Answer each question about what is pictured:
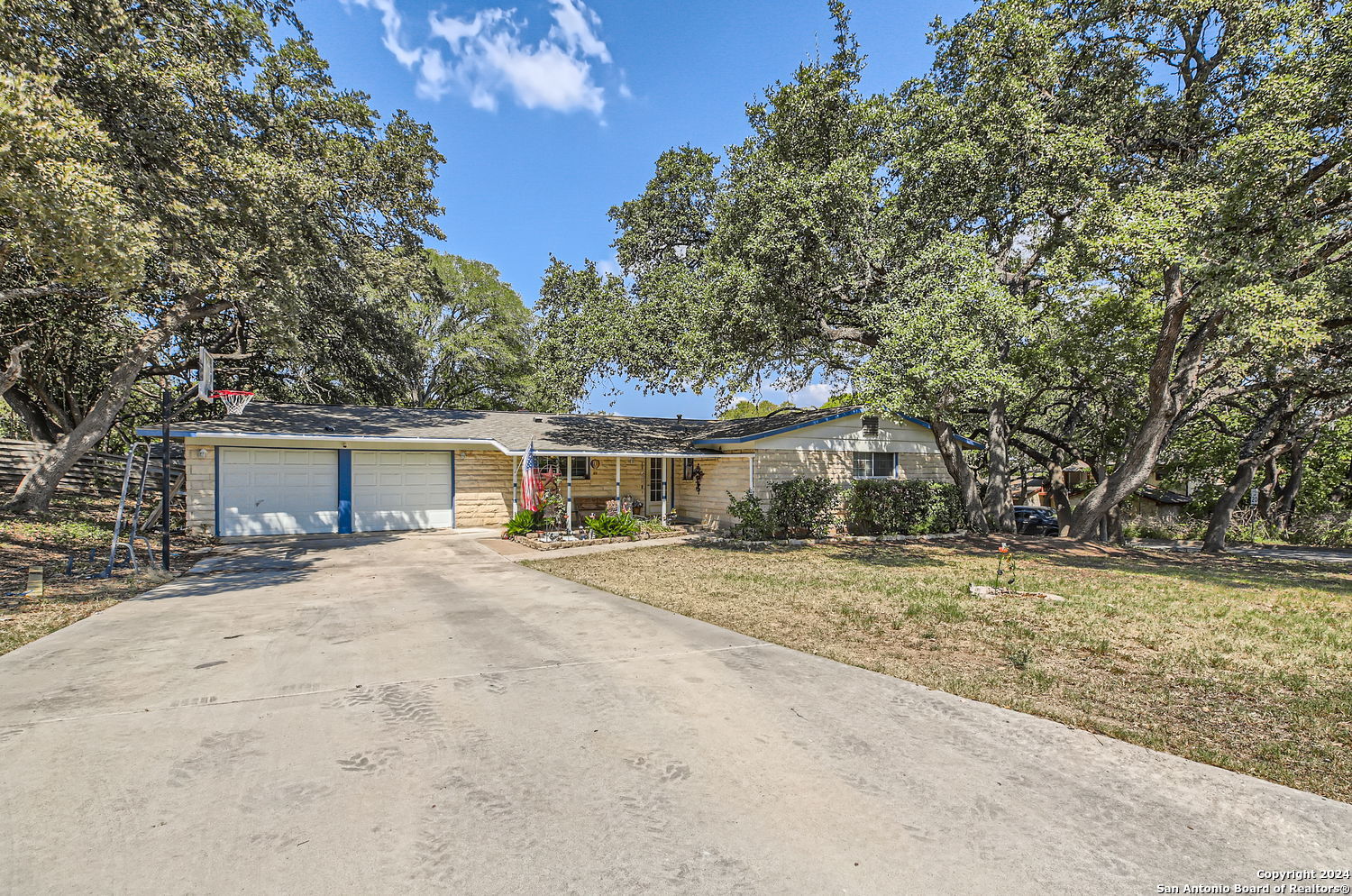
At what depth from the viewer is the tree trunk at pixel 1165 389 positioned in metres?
12.4

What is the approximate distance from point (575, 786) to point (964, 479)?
52.9ft

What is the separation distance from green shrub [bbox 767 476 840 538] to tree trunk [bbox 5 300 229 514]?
569 inches

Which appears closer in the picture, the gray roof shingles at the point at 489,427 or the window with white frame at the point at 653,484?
the gray roof shingles at the point at 489,427

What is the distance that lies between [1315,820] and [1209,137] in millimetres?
14433

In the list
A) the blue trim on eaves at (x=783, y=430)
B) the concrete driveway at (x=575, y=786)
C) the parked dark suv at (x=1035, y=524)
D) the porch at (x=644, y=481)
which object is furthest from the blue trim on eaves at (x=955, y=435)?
the concrete driveway at (x=575, y=786)

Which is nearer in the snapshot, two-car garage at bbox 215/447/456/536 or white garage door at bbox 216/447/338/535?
white garage door at bbox 216/447/338/535

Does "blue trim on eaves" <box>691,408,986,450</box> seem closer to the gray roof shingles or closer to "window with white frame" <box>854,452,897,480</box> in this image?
the gray roof shingles

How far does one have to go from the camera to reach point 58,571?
9547 mm

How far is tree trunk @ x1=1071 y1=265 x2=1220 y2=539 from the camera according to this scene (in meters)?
12.4

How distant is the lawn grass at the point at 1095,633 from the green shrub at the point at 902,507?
3.99 m

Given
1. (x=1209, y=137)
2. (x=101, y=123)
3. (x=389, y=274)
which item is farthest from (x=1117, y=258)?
(x=101, y=123)

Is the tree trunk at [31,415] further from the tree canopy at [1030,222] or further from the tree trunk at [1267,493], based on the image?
the tree trunk at [1267,493]

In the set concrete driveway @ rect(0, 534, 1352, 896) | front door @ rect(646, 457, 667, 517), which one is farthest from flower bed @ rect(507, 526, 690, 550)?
concrete driveway @ rect(0, 534, 1352, 896)

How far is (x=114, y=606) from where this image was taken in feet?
25.0
